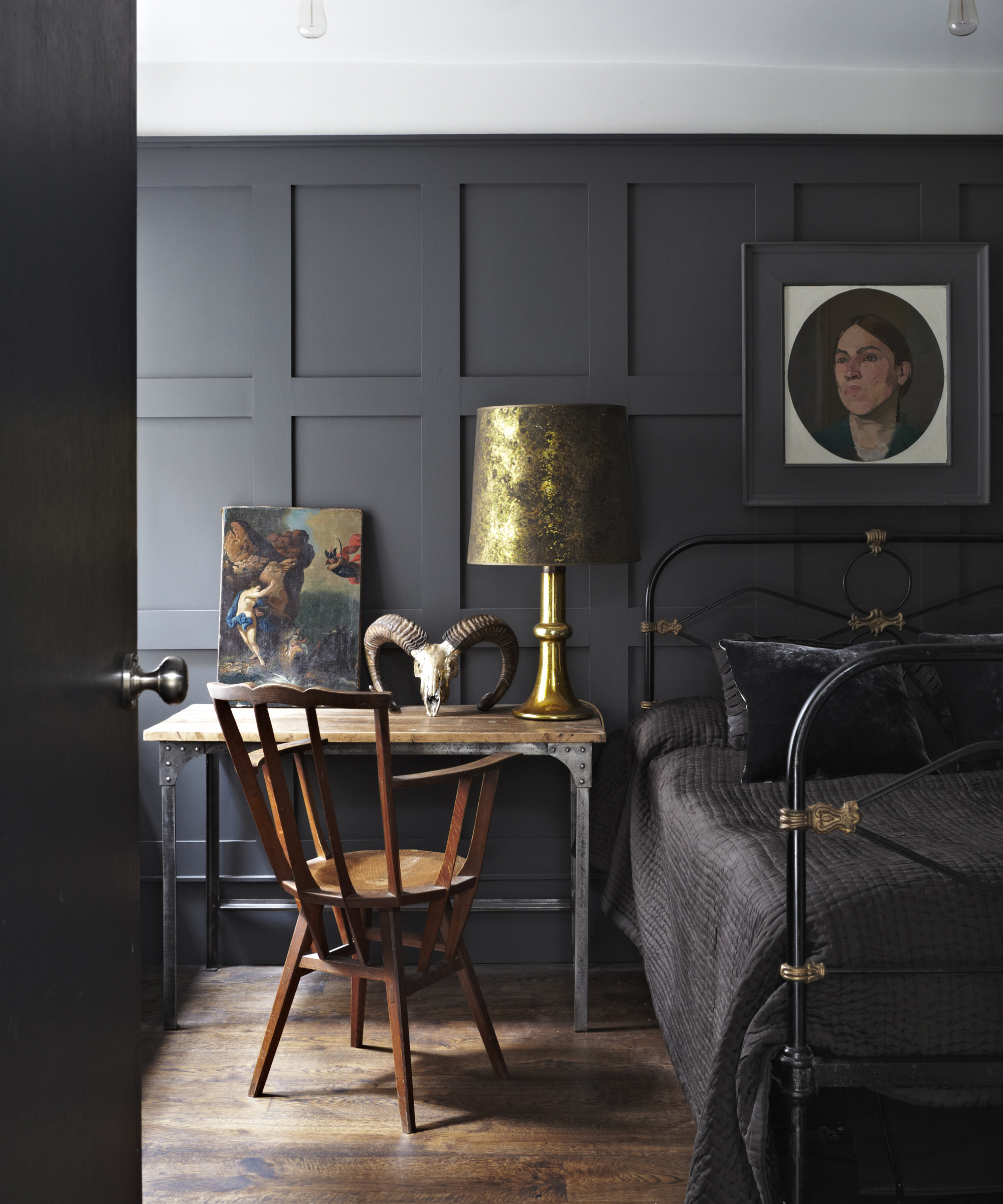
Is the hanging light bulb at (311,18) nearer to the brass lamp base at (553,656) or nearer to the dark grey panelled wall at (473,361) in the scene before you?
the dark grey panelled wall at (473,361)

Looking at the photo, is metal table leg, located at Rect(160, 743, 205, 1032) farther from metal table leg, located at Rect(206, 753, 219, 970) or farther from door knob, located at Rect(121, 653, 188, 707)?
door knob, located at Rect(121, 653, 188, 707)

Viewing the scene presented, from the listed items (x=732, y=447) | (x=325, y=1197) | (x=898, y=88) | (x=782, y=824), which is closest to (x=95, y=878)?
(x=782, y=824)

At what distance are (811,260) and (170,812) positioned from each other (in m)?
2.49

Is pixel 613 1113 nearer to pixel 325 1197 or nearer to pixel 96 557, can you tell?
pixel 325 1197

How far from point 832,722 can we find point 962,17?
1686mm

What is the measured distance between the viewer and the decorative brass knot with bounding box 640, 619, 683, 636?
3.06 m

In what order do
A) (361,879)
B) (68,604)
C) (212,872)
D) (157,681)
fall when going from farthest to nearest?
(212,872) → (361,879) → (157,681) → (68,604)

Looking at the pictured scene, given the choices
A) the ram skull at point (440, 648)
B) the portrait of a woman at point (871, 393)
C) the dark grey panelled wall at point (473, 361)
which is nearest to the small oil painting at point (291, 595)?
the dark grey panelled wall at point (473, 361)

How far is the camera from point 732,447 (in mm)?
3109

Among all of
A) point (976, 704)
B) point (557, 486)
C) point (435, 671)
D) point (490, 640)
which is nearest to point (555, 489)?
point (557, 486)

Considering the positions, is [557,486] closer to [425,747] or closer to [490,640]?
[490,640]

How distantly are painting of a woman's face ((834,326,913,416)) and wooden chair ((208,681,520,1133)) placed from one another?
157cm

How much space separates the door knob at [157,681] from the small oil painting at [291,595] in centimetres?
191

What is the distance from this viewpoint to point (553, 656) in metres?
2.85
